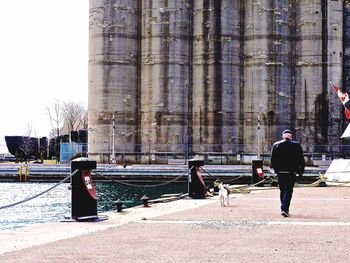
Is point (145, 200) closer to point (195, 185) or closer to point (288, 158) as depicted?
point (195, 185)

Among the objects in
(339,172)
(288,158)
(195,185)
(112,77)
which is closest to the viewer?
(288,158)

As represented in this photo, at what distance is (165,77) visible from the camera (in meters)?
77.0

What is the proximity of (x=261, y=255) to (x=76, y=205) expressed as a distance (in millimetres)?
6517

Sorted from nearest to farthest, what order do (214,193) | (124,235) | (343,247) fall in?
(343,247), (124,235), (214,193)

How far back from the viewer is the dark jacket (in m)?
16.7

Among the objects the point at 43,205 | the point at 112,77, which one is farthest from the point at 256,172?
the point at 112,77

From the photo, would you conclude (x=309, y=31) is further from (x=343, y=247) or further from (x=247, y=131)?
(x=343, y=247)

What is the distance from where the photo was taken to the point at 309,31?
77938mm

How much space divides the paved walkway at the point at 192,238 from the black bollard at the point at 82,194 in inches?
24.0

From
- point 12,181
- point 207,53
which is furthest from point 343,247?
point 207,53

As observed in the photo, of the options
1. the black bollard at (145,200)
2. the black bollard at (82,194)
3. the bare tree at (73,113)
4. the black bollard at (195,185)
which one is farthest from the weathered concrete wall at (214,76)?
the bare tree at (73,113)

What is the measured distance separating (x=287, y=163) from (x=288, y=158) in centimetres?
13

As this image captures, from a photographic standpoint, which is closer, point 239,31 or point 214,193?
point 214,193

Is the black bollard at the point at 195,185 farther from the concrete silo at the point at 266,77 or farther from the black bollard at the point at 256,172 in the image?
the concrete silo at the point at 266,77
